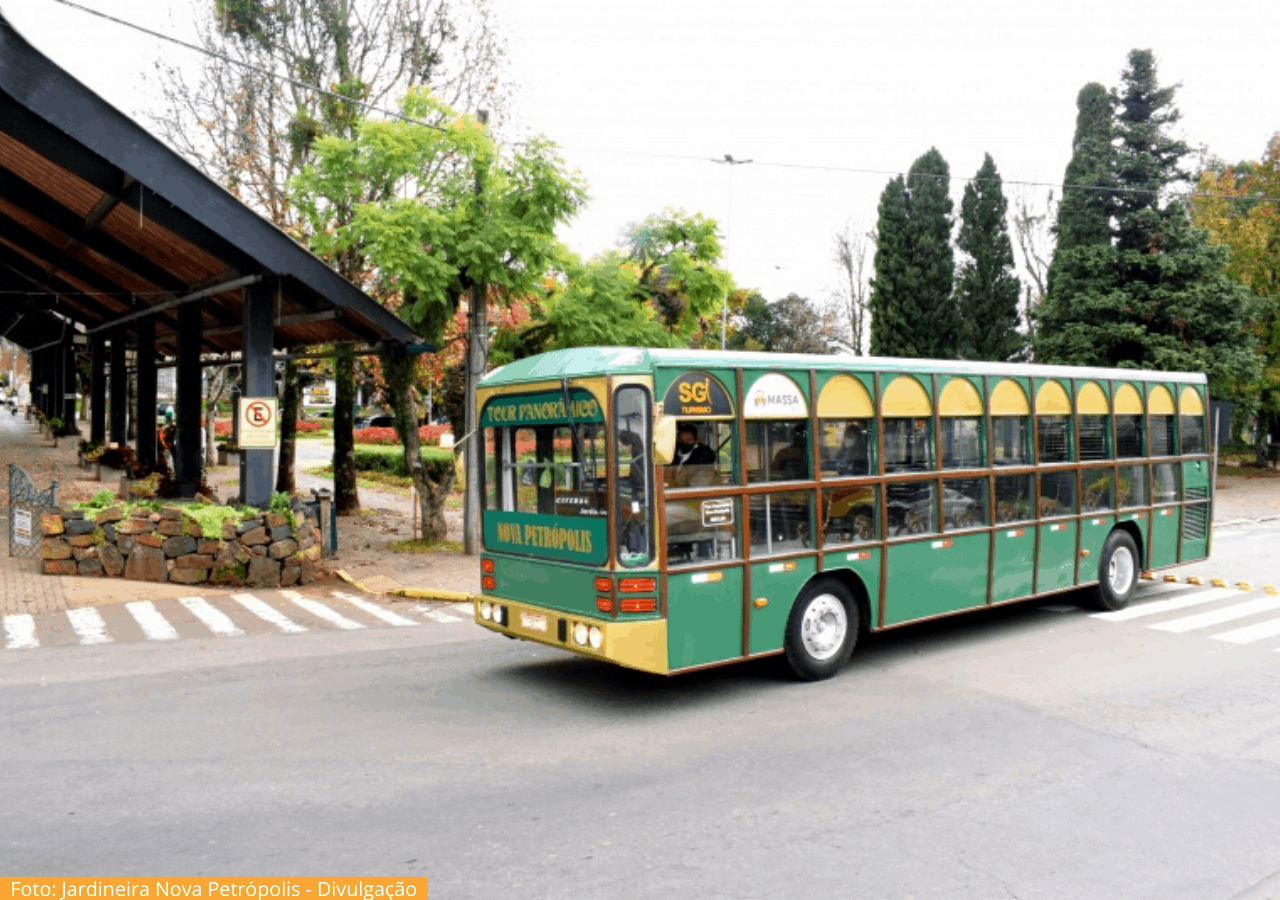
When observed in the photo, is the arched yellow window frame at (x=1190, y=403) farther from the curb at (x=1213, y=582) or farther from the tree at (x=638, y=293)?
the tree at (x=638, y=293)

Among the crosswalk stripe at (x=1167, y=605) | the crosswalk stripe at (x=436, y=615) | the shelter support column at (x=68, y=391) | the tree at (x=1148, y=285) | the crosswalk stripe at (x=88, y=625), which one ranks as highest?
the tree at (x=1148, y=285)

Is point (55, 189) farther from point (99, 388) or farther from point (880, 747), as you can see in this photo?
point (99, 388)

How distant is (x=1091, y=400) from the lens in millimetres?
11766

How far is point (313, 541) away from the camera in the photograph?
1419 centimetres

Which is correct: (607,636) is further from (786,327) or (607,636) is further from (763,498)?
(786,327)

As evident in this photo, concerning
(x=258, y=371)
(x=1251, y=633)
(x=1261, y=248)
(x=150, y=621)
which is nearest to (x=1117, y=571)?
(x=1251, y=633)

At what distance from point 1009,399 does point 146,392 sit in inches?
791

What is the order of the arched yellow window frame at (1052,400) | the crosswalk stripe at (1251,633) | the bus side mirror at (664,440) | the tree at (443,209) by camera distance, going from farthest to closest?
the tree at (443,209) → the arched yellow window frame at (1052,400) → the crosswalk stripe at (1251,633) → the bus side mirror at (664,440)

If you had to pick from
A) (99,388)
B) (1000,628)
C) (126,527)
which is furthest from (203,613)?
(99,388)

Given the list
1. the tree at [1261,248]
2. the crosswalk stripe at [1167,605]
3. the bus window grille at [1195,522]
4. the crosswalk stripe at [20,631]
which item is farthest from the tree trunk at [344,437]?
the tree at [1261,248]

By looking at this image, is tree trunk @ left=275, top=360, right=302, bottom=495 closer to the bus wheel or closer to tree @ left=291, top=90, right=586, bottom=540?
tree @ left=291, top=90, right=586, bottom=540

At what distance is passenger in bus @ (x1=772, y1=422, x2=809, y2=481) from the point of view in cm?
848

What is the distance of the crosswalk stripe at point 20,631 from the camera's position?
32.7 feet

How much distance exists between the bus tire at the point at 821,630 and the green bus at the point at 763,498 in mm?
17
